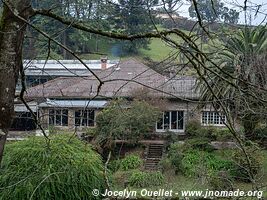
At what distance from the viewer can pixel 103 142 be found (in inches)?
655

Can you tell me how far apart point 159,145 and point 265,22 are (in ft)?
50.3

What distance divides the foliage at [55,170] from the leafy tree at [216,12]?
4.20m

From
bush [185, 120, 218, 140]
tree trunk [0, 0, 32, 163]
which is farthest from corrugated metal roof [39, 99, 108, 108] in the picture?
bush [185, 120, 218, 140]

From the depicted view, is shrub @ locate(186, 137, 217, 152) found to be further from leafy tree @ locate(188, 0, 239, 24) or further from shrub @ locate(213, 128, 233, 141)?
leafy tree @ locate(188, 0, 239, 24)

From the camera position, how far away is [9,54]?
212 centimetres

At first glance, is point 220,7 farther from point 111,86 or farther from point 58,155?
point 111,86

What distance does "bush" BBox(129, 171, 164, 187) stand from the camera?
13.5m

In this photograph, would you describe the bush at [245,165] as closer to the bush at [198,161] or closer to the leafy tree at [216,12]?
the leafy tree at [216,12]

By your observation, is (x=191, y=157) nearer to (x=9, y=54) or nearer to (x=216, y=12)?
(x=216, y=12)

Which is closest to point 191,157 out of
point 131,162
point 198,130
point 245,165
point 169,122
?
point 131,162

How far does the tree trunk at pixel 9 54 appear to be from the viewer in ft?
6.93

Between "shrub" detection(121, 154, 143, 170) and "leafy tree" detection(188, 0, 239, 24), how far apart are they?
12.5 meters

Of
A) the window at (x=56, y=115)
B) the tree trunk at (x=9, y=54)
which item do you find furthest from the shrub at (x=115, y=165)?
the tree trunk at (x=9, y=54)

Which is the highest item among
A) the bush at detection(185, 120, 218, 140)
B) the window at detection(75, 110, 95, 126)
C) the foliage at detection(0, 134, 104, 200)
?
the window at detection(75, 110, 95, 126)
